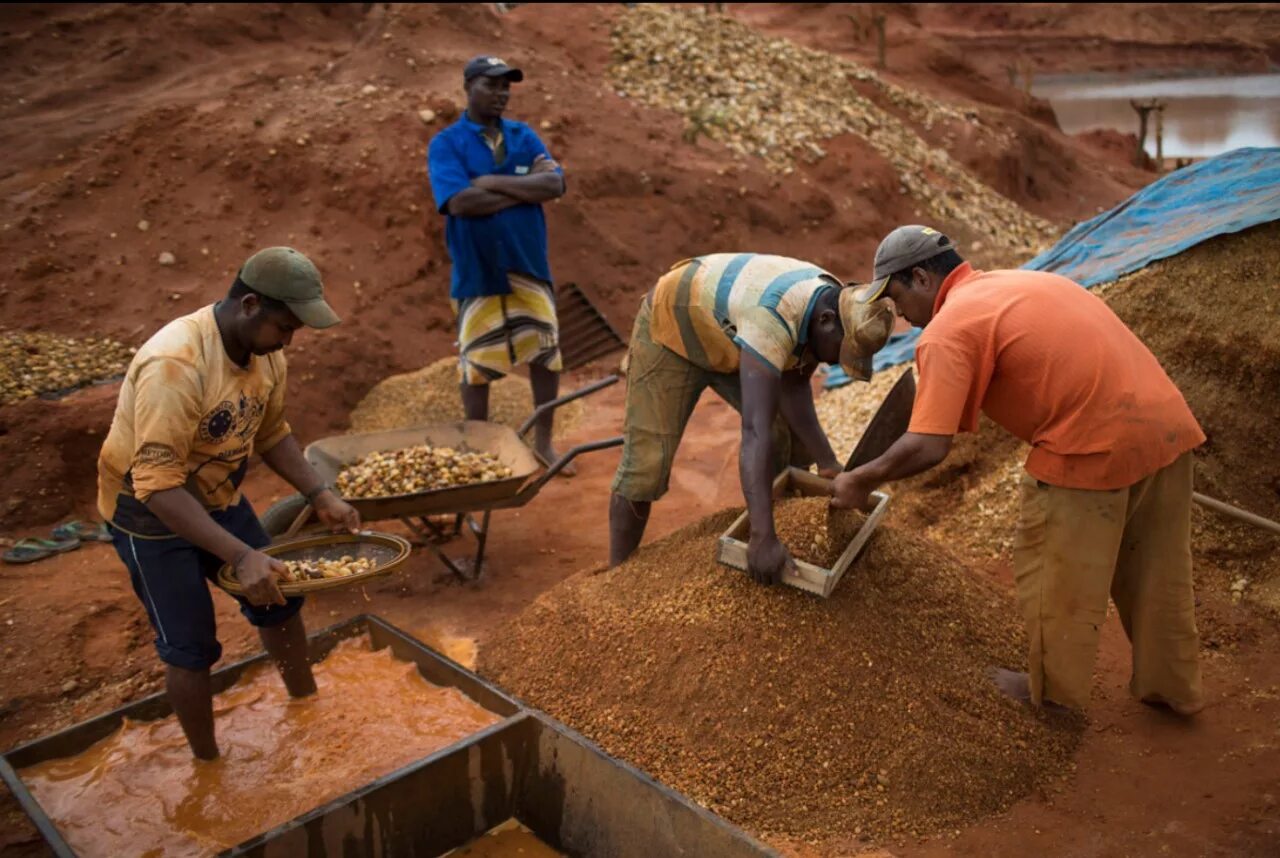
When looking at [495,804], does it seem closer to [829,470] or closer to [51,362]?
[829,470]

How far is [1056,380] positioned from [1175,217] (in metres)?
2.73

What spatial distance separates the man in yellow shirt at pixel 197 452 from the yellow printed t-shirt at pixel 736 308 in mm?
1204

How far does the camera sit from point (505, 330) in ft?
17.9

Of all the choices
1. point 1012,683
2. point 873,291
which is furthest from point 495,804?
point 873,291

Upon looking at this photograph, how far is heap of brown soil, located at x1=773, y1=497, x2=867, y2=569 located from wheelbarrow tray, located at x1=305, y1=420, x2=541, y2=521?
1233mm

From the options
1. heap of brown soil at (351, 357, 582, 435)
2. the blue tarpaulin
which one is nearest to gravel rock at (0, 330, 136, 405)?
heap of brown soil at (351, 357, 582, 435)

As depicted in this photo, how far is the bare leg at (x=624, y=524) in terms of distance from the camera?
12.8 feet

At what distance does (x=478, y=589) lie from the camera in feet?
15.0

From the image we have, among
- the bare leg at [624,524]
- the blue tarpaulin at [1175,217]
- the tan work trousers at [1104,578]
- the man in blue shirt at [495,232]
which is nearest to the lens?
the tan work trousers at [1104,578]

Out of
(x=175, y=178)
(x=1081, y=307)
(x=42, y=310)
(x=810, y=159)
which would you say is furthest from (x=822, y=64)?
(x=1081, y=307)

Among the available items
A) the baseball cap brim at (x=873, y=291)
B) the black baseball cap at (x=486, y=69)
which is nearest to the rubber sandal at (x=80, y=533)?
the black baseball cap at (x=486, y=69)

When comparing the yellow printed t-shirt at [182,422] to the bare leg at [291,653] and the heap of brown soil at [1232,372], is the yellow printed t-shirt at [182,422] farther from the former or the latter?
the heap of brown soil at [1232,372]

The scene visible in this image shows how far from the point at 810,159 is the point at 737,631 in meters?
7.91

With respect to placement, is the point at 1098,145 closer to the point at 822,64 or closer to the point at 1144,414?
the point at 822,64
